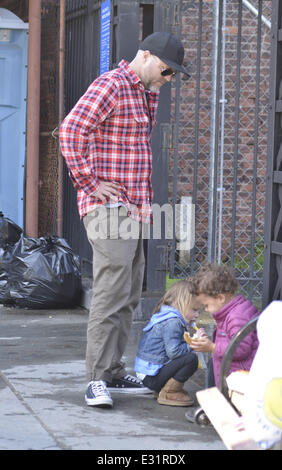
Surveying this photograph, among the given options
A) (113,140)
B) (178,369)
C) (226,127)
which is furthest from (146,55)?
(226,127)

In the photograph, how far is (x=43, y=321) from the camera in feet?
22.9

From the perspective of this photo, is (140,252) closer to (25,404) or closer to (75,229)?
(25,404)

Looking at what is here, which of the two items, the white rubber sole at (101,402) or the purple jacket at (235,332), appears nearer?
the purple jacket at (235,332)

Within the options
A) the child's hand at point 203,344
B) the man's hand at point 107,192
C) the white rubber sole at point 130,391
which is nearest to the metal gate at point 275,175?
the child's hand at point 203,344

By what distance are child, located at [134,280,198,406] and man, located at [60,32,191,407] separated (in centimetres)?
20

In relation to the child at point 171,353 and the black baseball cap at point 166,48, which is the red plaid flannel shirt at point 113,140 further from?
the child at point 171,353

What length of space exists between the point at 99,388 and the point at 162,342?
1.38 feet

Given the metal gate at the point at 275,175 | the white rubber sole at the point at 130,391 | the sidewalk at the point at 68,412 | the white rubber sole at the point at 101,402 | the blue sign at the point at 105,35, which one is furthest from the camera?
the blue sign at the point at 105,35

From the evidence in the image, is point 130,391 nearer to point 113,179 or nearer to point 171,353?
Result: point 171,353

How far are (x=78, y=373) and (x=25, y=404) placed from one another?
0.74m

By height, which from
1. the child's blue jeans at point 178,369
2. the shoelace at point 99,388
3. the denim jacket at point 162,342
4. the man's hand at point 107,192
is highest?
the man's hand at point 107,192

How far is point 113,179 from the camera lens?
4609mm

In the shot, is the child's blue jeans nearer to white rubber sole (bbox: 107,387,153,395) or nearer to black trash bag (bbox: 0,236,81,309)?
white rubber sole (bbox: 107,387,153,395)

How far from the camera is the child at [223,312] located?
4.06m
